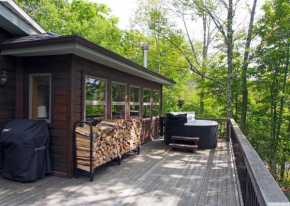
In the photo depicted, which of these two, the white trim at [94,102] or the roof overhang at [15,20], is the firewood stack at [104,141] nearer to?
the white trim at [94,102]

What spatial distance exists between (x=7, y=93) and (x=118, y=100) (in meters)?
2.38

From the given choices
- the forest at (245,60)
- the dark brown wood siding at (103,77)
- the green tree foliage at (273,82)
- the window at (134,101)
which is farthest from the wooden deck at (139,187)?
the forest at (245,60)

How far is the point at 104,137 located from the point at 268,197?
10.4 feet

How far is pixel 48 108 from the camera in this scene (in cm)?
399

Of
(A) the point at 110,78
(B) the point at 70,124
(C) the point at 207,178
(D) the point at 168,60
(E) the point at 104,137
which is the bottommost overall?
(C) the point at 207,178

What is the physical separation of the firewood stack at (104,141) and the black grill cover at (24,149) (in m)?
0.59

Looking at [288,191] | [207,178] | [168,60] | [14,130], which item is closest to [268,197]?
[207,178]

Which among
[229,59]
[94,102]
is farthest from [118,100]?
[229,59]

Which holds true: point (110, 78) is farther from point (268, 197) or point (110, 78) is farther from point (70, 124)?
point (268, 197)

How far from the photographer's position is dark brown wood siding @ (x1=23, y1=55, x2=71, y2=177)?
3.74 m

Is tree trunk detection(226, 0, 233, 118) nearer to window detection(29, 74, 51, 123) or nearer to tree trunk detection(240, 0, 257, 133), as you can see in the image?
tree trunk detection(240, 0, 257, 133)

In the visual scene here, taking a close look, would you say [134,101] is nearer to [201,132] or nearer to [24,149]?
[201,132]

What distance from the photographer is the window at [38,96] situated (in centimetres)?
402

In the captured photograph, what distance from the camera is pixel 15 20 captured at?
384 centimetres
